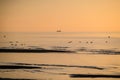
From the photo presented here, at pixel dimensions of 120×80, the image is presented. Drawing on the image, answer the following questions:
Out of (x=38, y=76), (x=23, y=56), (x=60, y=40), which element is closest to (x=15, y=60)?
(x=23, y=56)

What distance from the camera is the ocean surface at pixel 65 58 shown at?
2646mm

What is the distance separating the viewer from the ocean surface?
2.65 meters

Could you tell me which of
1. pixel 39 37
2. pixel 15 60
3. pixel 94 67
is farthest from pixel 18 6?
pixel 94 67

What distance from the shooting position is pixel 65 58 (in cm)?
270

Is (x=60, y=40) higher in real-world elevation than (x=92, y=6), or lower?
lower

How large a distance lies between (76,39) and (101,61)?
37 cm

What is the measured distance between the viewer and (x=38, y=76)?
104 inches

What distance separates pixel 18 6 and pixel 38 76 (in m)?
0.83

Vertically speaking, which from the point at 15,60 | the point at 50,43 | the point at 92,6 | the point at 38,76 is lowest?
the point at 38,76

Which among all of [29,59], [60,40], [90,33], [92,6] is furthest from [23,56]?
[92,6]

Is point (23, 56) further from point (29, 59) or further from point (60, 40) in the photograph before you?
point (60, 40)

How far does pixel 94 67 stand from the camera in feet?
8.71

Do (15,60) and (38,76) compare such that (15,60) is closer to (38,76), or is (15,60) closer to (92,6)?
(38,76)

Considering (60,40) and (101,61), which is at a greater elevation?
(60,40)
